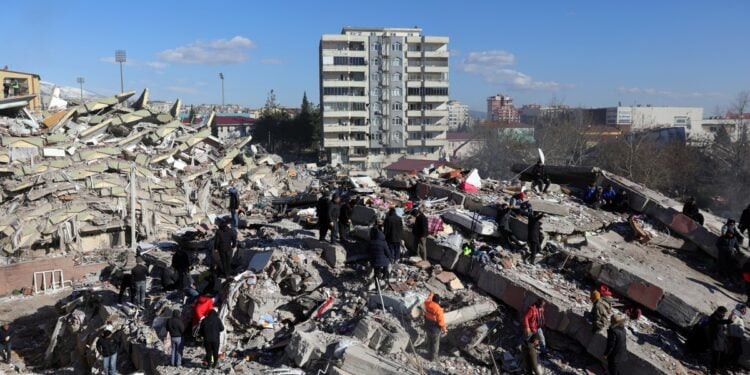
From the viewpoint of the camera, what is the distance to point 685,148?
98.2ft

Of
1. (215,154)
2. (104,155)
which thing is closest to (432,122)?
(215,154)

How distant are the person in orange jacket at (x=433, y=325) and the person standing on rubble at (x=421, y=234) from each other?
2.02 metres

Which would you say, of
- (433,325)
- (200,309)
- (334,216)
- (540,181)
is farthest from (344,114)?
(433,325)

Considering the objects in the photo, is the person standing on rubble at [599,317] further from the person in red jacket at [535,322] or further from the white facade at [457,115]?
the white facade at [457,115]

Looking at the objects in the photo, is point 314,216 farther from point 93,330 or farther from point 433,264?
point 93,330

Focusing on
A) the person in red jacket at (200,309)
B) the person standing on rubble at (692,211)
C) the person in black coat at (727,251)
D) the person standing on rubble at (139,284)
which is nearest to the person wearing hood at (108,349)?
the person in red jacket at (200,309)

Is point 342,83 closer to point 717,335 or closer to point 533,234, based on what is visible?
point 533,234

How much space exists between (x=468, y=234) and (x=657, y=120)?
73332mm

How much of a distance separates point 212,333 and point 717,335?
6.01m

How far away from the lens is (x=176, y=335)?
679 centimetres

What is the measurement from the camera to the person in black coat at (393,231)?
8.33m

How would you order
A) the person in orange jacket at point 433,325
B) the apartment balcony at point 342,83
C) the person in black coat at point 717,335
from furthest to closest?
the apartment balcony at point 342,83, the person in orange jacket at point 433,325, the person in black coat at point 717,335

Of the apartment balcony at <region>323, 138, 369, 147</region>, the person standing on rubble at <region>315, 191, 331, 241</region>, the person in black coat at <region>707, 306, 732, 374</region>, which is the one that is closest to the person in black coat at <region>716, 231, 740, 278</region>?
the person in black coat at <region>707, 306, 732, 374</region>

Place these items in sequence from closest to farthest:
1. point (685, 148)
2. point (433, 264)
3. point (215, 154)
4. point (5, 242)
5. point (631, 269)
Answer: point (631, 269) < point (433, 264) < point (5, 242) < point (215, 154) < point (685, 148)
